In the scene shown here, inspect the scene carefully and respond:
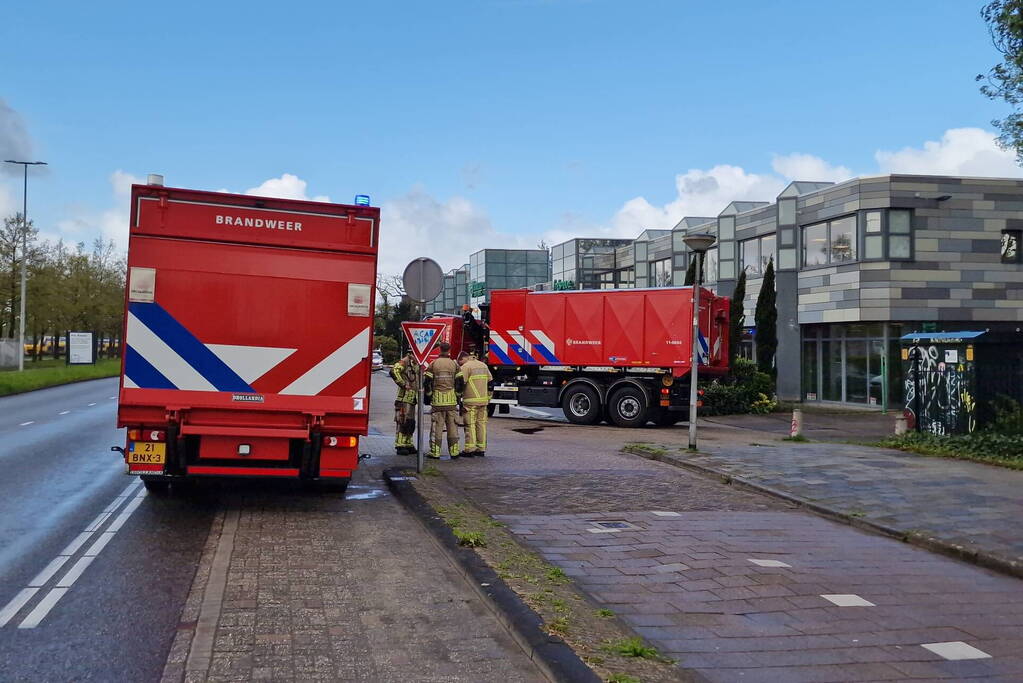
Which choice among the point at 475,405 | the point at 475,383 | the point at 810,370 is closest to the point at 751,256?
the point at 810,370

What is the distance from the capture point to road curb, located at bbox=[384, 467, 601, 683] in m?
4.52

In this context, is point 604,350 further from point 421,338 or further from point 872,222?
point 872,222

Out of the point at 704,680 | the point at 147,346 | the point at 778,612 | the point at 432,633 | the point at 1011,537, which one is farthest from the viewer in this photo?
the point at 147,346

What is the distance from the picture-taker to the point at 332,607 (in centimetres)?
580

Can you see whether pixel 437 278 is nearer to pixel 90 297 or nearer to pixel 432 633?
pixel 432 633

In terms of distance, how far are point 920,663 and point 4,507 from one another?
27.9 feet

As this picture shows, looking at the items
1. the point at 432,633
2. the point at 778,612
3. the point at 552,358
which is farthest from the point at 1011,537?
the point at 552,358

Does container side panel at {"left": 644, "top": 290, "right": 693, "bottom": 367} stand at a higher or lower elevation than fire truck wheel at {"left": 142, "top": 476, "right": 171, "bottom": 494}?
higher

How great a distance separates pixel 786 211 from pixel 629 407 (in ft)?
53.5

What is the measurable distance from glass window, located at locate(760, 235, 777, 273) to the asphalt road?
28.4 m

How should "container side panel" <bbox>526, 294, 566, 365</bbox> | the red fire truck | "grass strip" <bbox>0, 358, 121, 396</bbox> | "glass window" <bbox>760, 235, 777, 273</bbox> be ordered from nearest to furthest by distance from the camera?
the red fire truck
"container side panel" <bbox>526, 294, 566, 365</bbox>
"grass strip" <bbox>0, 358, 121, 396</bbox>
"glass window" <bbox>760, 235, 777, 273</bbox>

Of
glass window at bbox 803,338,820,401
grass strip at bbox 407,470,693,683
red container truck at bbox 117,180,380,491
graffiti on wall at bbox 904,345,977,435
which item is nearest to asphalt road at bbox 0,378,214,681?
red container truck at bbox 117,180,380,491

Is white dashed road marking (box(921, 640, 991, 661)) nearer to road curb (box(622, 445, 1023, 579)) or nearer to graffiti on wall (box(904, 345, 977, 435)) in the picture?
road curb (box(622, 445, 1023, 579))

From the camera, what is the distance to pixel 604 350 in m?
22.1
